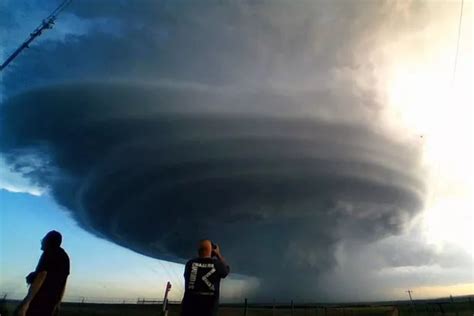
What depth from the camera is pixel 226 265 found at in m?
4.58

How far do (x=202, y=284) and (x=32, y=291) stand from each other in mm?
2117

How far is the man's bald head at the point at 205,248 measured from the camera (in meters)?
4.50

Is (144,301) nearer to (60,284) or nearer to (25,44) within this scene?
(25,44)

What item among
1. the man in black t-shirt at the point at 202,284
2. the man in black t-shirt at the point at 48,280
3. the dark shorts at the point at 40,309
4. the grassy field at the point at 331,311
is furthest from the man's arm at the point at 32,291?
the grassy field at the point at 331,311

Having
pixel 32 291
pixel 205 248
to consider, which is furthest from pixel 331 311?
pixel 32 291

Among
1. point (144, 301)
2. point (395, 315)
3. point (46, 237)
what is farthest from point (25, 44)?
point (144, 301)

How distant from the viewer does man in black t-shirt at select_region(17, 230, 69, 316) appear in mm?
3814

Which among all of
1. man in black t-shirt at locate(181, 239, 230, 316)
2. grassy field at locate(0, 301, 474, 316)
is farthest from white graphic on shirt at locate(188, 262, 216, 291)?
grassy field at locate(0, 301, 474, 316)

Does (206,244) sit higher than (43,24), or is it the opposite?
(43,24)

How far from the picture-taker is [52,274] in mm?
4078

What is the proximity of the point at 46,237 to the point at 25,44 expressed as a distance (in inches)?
1204

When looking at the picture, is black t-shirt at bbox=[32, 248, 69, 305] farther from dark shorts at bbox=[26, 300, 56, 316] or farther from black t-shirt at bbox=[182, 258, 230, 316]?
black t-shirt at bbox=[182, 258, 230, 316]

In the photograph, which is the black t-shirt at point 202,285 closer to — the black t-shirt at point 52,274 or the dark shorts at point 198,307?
the dark shorts at point 198,307

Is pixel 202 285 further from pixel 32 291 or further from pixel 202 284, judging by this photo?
pixel 32 291
